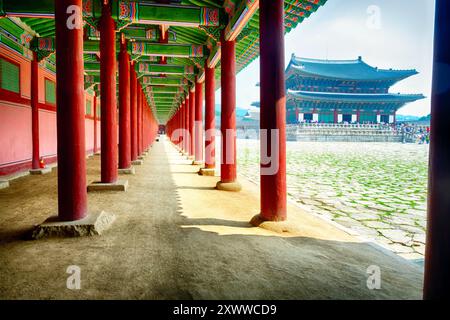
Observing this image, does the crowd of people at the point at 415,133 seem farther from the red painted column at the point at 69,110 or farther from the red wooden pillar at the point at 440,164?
the red painted column at the point at 69,110

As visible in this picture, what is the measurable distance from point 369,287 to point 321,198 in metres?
4.44

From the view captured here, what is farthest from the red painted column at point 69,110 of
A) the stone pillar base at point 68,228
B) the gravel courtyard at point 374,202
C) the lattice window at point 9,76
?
the lattice window at point 9,76

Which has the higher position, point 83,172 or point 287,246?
point 83,172

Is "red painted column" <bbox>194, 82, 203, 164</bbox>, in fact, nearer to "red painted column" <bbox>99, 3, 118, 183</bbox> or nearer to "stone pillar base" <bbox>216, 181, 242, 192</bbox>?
"stone pillar base" <bbox>216, 181, 242, 192</bbox>

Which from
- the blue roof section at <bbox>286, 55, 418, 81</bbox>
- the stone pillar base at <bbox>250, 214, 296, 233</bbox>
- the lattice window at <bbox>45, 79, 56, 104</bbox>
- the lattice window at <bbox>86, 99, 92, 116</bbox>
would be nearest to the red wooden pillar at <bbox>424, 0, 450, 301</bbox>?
the stone pillar base at <bbox>250, 214, 296, 233</bbox>

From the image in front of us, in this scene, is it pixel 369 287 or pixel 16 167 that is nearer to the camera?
pixel 369 287

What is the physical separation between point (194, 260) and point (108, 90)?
4.59 m

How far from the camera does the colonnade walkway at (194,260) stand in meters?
2.48

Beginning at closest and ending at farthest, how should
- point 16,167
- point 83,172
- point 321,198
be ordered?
point 83,172 → point 321,198 → point 16,167

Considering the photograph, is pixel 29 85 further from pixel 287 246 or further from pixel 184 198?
pixel 287 246

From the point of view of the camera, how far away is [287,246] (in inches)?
140

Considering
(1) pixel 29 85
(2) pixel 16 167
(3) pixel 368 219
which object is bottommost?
(3) pixel 368 219
